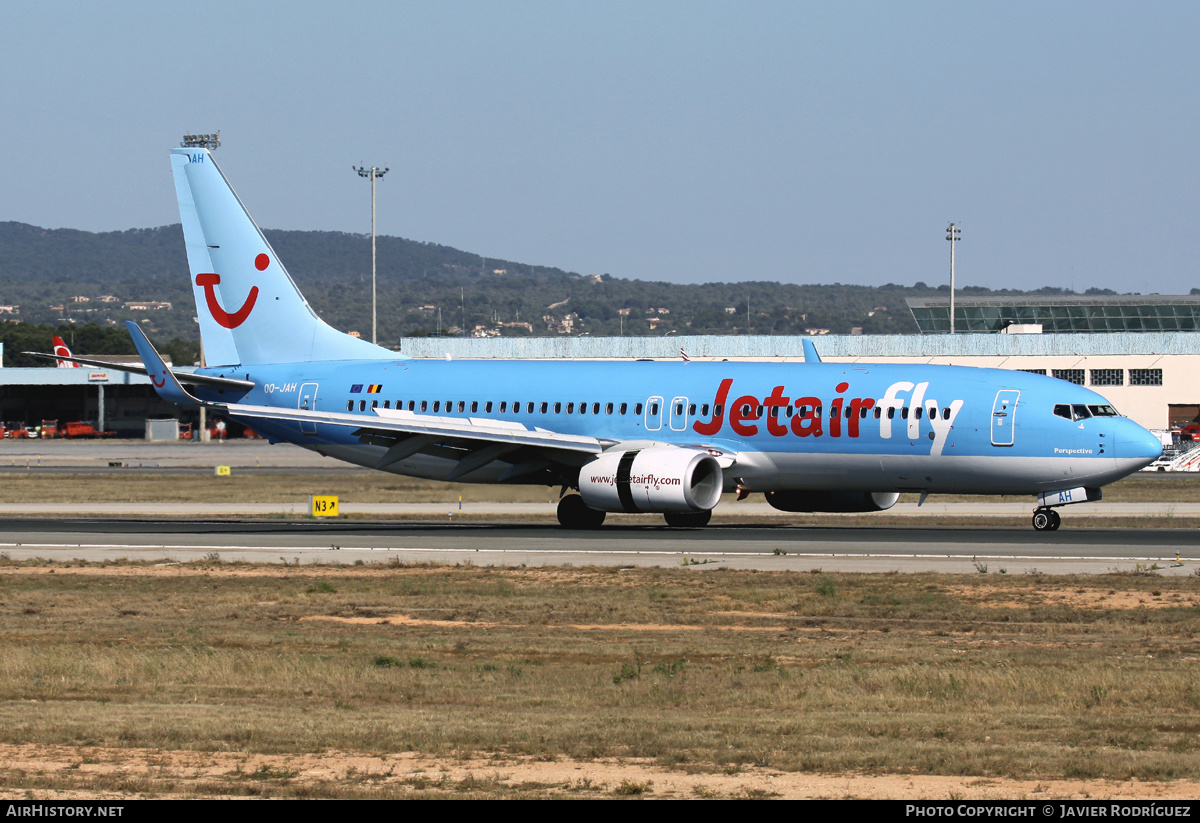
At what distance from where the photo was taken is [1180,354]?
290ft

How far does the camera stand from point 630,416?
4094cm

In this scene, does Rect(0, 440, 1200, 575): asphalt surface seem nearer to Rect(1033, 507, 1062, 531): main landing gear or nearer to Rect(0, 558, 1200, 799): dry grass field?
Rect(1033, 507, 1062, 531): main landing gear

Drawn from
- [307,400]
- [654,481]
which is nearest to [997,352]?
[307,400]

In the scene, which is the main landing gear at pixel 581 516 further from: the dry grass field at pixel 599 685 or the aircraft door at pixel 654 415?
the dry grass field at pixel 599 685

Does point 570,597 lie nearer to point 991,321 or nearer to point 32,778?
point 32,778

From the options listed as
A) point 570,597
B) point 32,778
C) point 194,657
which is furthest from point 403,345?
point 32,778

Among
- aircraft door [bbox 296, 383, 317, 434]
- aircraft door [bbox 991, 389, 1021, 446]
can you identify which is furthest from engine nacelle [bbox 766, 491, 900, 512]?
aircraft door [bbox 296, 383, 317, 434]

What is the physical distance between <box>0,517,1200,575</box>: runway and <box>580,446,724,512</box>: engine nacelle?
0.86 meters

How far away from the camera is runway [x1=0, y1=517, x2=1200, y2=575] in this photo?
30.2 metres

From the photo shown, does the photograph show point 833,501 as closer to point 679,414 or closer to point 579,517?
point 679,414

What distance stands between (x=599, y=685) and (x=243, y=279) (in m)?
32.3

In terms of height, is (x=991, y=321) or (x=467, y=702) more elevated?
(x=991, y=321)

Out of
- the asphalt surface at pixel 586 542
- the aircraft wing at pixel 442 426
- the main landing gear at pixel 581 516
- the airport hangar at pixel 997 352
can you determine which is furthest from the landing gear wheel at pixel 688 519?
the airport hangar at pixel 997 352

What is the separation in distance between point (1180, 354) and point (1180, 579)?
2619 inches
